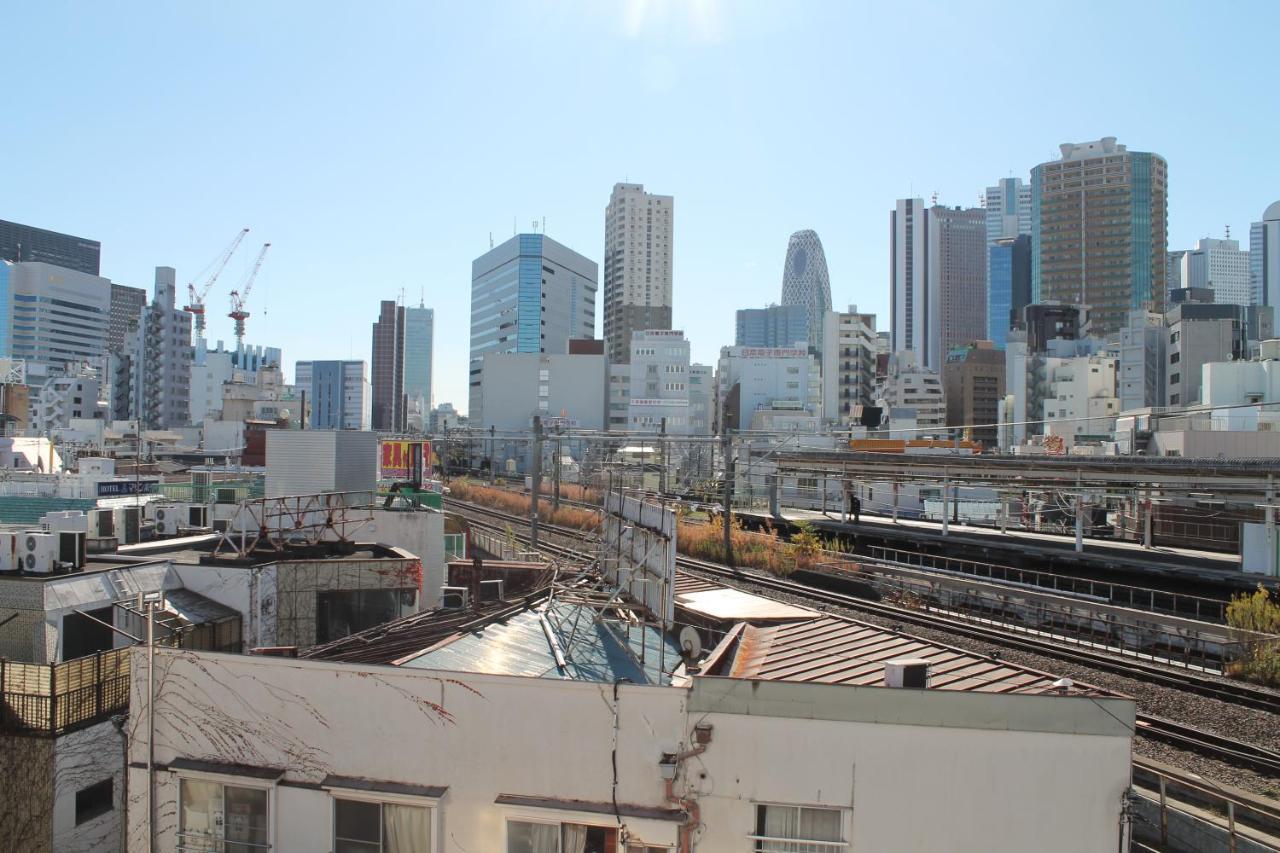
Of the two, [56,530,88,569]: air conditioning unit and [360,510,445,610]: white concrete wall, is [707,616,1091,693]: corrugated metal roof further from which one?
[360,510,445,610]: white concrete wall

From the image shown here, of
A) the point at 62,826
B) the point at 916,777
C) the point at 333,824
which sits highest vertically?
the point at 916,777

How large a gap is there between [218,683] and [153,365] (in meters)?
102

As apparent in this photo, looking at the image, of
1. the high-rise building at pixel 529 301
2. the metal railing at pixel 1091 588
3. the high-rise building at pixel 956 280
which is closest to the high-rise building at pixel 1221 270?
the high-rise building at pixel 956 280

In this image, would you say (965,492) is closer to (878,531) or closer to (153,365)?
(878,531)

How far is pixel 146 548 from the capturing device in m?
15.4

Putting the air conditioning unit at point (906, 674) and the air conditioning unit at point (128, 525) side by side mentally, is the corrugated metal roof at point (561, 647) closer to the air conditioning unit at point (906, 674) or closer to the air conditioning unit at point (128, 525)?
the air conditioning unit at point (906, 674)

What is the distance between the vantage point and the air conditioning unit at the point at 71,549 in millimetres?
11500

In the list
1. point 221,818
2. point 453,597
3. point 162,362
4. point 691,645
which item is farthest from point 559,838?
point 162,362

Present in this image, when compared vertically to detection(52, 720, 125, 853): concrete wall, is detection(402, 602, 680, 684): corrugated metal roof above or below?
above

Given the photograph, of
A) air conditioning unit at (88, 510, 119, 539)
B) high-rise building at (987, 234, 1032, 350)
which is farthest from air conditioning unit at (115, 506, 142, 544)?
high-rise building at (987, 234, 1032, 350)

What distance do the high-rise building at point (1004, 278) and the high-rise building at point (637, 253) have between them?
226 feet

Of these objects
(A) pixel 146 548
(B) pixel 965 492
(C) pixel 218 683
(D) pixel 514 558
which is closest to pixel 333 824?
(C) pixel 218 683

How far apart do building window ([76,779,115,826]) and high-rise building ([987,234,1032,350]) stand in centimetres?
17370

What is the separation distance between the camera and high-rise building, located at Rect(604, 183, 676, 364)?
139 metres
